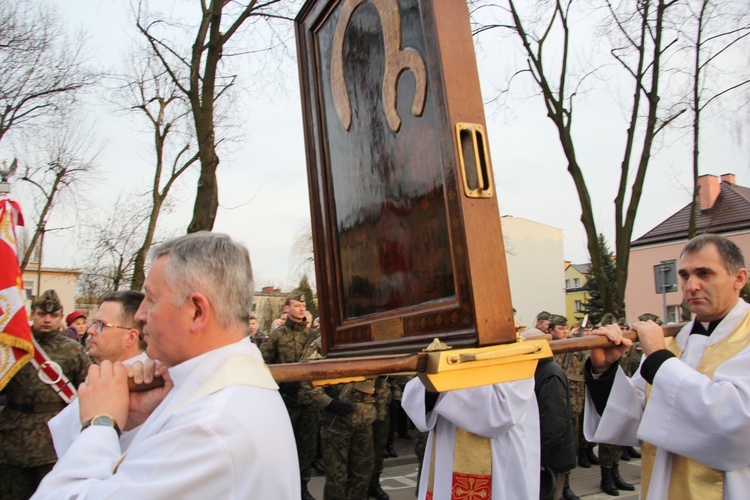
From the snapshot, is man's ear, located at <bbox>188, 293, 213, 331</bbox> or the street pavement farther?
the street pavement

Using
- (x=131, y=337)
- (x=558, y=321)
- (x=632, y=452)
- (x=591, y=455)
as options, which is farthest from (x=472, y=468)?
(x=632, y=452)

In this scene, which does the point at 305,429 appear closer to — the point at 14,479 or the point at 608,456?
the point at 14,479

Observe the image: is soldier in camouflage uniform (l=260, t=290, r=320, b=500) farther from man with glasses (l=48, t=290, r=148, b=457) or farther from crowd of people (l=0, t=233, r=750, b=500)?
man with glasses (l=48, t=290, r=148, b=457)

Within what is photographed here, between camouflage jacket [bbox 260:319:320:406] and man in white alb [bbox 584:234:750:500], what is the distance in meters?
4.48

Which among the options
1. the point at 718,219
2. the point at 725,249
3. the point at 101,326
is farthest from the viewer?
the point at 718,219

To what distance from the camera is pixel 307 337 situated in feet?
25.1

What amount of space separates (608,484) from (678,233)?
2942 cm

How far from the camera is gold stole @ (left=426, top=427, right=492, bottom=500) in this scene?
3.56 meters

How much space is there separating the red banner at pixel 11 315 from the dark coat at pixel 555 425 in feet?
12.9

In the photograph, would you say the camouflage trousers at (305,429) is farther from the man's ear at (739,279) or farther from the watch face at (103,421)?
the watch face at (103,421)

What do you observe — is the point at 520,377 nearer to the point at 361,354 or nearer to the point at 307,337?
the point at 361,354

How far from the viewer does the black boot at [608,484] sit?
8.08m

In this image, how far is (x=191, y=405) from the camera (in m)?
1.62

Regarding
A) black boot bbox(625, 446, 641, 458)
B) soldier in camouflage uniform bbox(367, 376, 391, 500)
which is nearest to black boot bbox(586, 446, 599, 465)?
black boot bbox(625, 446, 641, 458)
